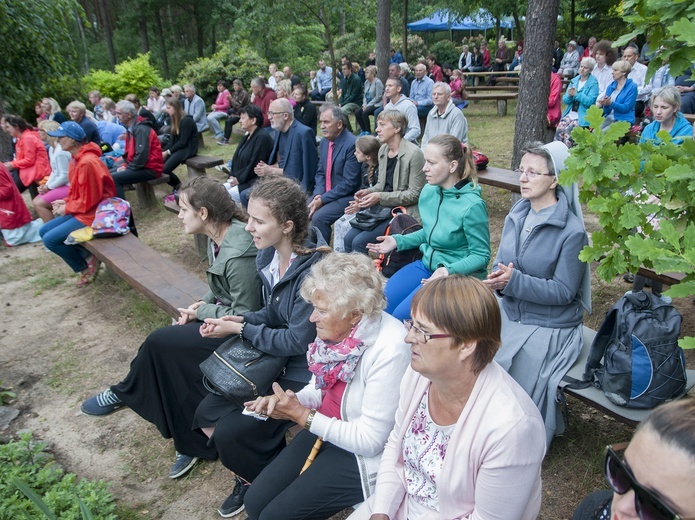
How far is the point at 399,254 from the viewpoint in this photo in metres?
4.08

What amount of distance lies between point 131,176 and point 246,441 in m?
5.83

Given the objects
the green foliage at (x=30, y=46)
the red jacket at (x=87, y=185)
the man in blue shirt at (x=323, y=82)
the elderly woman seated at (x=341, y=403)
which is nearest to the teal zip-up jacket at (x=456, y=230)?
the elderly woman seated at (x=341, y=403)

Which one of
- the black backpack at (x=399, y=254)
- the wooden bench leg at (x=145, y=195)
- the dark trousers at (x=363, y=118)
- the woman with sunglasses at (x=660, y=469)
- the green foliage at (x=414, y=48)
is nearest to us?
the woman with sunglasses at (x=660, y=469)

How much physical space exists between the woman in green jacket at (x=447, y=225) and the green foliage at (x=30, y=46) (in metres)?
9.14

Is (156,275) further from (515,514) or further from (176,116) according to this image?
(176,116)

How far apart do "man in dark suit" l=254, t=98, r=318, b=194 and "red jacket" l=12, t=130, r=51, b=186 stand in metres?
3.88

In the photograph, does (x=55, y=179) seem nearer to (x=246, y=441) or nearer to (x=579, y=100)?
(x=246, y=441)

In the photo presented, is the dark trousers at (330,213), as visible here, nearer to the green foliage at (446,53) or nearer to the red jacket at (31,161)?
the red jacket at (31,161)

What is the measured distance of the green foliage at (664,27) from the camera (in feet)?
5.83

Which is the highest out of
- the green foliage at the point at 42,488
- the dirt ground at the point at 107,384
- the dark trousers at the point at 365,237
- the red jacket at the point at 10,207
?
the dark trousers at the point at 365,237

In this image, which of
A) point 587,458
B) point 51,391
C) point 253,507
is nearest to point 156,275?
point 51,391

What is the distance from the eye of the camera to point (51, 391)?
168 inches

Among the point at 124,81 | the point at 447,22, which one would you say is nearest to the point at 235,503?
the point at 124,81

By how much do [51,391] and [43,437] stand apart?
57cm
